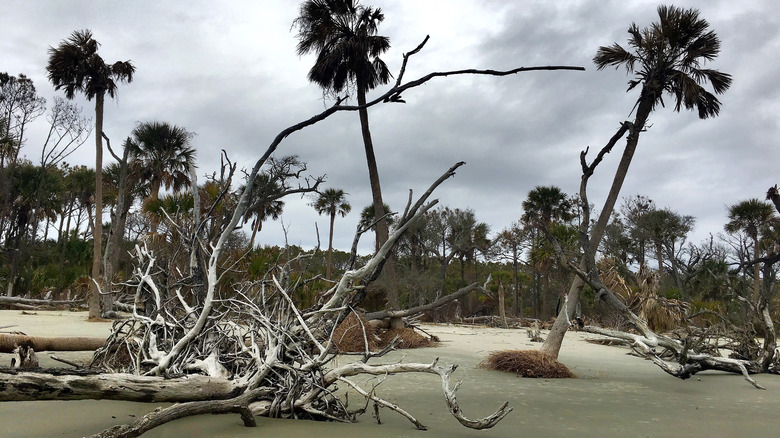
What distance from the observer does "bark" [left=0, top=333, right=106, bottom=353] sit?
6.32 meters

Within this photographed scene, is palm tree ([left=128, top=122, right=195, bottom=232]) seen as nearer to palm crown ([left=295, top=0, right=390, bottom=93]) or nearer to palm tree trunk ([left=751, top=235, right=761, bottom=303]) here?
palm crown ([left=295, top=0, right=390, bottom=93])

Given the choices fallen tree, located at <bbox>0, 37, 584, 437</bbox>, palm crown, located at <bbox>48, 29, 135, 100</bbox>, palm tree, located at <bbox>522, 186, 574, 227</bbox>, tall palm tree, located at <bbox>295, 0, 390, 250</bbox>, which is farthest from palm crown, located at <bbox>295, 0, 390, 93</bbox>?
palm tree, located at <bbox>522, 186, 574, 227</bbox>

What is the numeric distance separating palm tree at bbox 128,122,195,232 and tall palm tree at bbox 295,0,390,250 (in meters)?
10.8

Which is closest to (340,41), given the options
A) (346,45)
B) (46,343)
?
(346,45)

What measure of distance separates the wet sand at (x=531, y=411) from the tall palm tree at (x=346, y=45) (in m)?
7.60

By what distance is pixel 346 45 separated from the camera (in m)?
15.2

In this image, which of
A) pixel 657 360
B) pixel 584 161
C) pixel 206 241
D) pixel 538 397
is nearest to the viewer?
pixel 538 397

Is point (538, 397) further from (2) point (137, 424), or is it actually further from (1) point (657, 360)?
(2) point (137, 424)

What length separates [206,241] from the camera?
6.96 metres

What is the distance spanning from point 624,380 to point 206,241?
23.4ft

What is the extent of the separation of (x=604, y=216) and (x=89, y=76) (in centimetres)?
1633

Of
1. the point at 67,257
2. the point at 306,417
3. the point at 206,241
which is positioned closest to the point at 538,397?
the point at 306,417

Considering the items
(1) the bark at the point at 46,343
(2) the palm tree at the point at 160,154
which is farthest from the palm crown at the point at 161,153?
(1) the bark at the point at 46,343

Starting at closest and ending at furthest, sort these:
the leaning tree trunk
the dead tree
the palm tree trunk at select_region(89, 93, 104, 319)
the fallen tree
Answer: the fallen tree, the dead tree, the leaning tree trunk, the palm tree trunk at select_region(89, 93, 104, 319)
